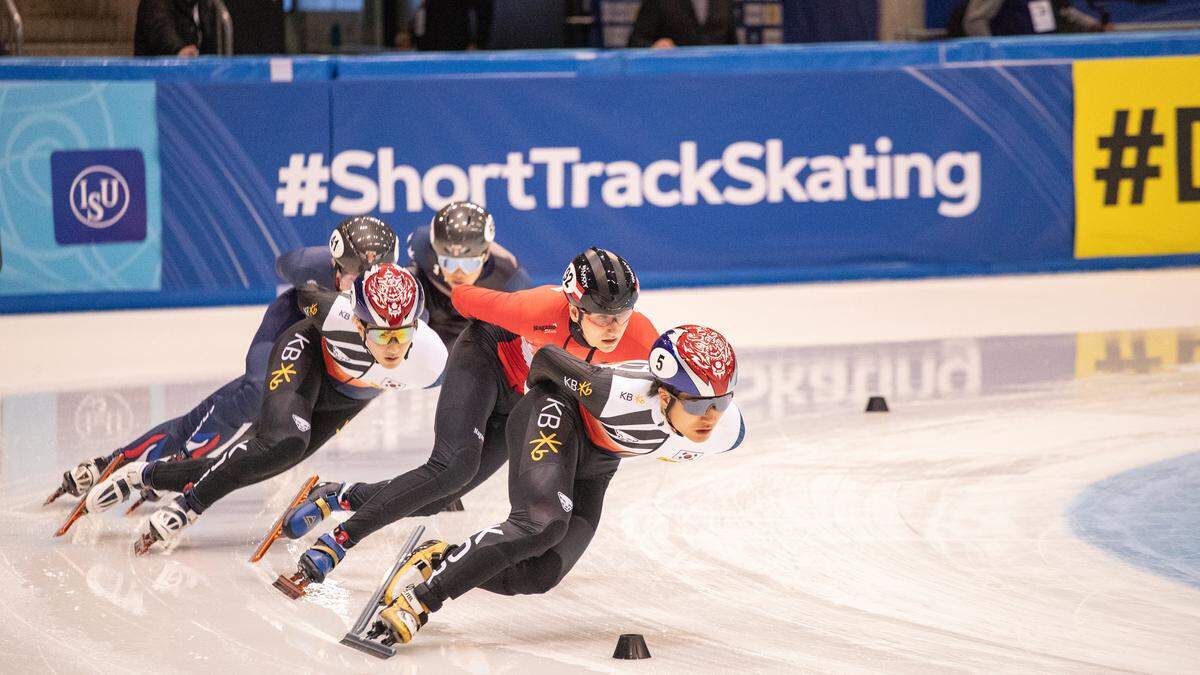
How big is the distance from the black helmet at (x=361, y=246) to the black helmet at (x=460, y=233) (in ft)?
0.64

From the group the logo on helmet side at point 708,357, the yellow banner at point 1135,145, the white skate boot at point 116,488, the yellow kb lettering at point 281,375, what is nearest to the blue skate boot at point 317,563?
the yellow kb lettering at point 281,375

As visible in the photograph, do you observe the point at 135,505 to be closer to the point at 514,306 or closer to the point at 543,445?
the point at 514,306

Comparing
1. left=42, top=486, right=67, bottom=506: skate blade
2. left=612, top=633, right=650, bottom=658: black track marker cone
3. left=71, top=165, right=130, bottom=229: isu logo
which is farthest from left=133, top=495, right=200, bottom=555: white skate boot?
left=71, top=165, right=130, bottom=229: isu logo

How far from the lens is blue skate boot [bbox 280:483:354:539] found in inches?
218

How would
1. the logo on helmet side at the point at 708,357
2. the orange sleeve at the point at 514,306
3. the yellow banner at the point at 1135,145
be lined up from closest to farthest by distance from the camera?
the logo on helmet side at the point at 708,357, the orange sleeve at the point at 514,306, the yellow banner at the point at 1135,145

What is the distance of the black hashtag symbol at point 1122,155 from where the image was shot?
1201 centimetres

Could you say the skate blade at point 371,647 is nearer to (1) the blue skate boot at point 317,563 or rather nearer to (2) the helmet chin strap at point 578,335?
(1) the blue skate boot at point 317,563

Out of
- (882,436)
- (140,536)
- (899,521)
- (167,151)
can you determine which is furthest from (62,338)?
(899,521)

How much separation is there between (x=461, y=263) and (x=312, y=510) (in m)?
1.14

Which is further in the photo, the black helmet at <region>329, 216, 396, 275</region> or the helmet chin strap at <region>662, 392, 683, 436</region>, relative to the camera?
the black helmet at <region>329, 216, 396, 275</region>

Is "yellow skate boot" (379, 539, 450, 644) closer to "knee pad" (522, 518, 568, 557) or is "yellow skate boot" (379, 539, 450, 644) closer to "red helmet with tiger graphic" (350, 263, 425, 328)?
"knee pad" (522, 518, 568, 557)

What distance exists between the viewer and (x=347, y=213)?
11164mm

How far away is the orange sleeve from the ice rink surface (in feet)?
2.84

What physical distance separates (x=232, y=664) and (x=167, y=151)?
23.1ft
